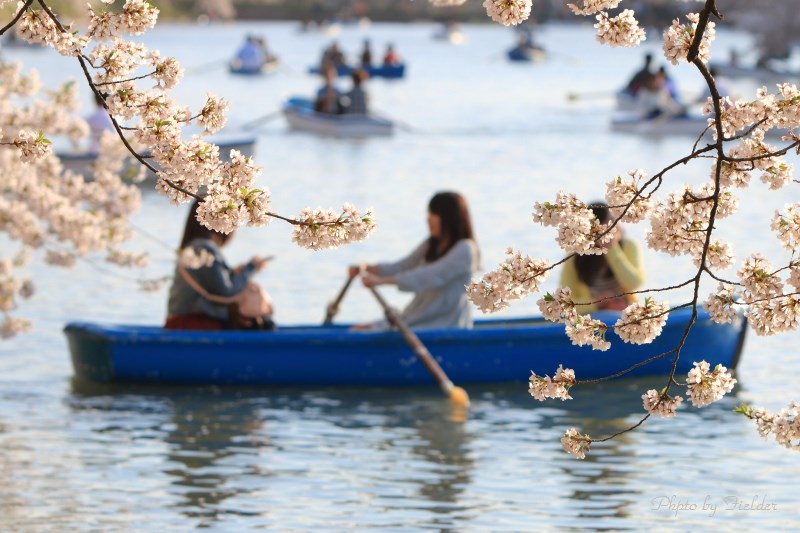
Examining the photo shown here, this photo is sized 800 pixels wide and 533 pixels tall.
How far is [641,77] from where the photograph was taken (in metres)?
40.4

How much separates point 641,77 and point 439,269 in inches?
1148

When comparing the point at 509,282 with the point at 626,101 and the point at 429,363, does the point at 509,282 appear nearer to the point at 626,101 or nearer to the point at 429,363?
the point at 429,363

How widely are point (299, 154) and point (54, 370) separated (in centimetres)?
2181

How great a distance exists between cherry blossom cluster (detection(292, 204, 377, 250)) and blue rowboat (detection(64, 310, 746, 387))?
6813 millimetres

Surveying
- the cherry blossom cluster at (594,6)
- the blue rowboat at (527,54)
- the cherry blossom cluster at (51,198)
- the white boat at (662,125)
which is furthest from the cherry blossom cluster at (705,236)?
the blue rowboat at (527,54)

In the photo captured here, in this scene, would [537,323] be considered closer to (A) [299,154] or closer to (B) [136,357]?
(B) [136,357]

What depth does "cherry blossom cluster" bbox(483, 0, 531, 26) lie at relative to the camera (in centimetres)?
539

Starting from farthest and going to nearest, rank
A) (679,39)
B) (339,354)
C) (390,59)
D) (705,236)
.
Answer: (390,59)
(339,354)
(705,236)
(679,39)

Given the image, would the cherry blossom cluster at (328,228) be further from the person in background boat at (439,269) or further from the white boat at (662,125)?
the white boat at (662,125)

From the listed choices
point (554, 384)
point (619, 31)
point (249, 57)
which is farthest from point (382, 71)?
point (619, 31)

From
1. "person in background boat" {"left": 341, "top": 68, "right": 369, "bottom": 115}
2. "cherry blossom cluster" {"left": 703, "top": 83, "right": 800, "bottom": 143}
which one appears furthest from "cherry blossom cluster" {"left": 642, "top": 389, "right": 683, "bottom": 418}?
"person in background boat" {"left": 341, "top": 68, "right": 369, "bottom": 115}

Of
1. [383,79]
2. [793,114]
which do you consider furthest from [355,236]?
[383,79]

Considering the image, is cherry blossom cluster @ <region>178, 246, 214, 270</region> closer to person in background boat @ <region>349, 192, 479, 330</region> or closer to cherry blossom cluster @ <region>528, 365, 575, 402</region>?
person in background boat @ <region>349, 192, 479, 330</region>

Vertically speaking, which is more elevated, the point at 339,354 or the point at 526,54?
the point at 526,54
